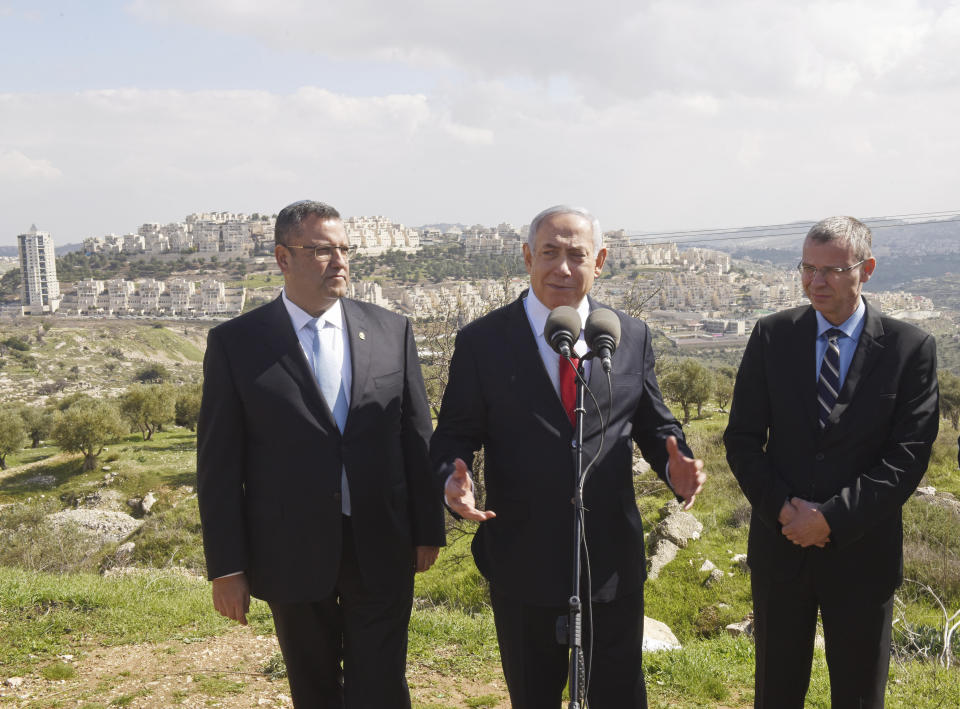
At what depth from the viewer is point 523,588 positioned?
2.69 metres

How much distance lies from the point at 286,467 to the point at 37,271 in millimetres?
178161

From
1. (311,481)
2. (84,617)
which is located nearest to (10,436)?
(84,617)

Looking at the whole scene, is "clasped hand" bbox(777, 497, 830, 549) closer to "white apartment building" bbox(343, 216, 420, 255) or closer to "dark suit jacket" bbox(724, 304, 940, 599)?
"dark suit jacket" bbox(724, 304, 940, 599)

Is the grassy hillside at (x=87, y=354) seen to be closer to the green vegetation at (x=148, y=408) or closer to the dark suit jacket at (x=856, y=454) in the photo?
the green vegetation at (x=148, y=408)

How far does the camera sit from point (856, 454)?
3.00 meters

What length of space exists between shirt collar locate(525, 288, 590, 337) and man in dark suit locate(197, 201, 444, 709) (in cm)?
72

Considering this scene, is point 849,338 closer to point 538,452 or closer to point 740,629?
point 538,452

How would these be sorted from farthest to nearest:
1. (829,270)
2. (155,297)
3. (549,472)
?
(155,297), (829,270), (549,472)

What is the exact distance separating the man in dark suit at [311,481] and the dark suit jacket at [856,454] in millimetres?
1601

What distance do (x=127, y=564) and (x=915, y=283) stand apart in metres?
82.7

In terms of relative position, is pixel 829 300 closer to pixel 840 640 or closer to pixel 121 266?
pixel 840 640

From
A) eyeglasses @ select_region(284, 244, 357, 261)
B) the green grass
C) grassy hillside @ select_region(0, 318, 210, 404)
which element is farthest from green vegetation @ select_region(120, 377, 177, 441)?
eyeglasses @ select_region(284, 244, 357, 261)

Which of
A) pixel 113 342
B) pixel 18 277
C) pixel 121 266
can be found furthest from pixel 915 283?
pixel 18 277

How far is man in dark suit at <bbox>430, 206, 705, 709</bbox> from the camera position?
2.69 metres
